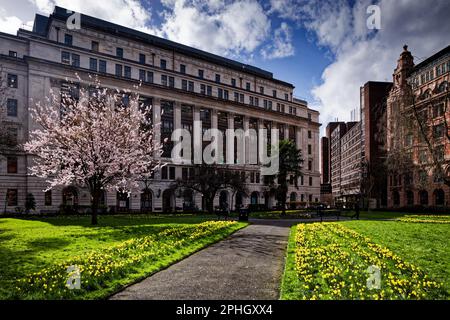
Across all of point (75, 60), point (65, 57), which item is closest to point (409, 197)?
point (75, 60)

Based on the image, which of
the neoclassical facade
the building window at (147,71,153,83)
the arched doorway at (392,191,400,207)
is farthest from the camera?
the arched doorway at (392,191,400,207)

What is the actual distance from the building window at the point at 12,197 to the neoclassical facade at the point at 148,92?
0.39ft

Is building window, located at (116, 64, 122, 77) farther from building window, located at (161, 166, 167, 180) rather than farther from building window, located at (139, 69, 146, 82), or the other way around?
building window, located at (161, 166, 167, 180)

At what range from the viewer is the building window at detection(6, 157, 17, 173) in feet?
144

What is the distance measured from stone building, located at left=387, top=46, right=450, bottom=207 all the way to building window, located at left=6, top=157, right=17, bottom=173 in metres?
47.6

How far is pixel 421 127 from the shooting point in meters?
25.7

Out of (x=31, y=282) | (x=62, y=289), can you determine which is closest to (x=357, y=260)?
(x=62, y=289)

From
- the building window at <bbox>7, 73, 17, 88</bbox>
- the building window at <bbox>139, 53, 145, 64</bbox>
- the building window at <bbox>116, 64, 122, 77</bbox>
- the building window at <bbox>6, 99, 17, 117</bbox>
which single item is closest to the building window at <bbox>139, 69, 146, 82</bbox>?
the building window at <bbox>139, 53, 145, 64</bbox>

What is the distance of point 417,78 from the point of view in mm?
58875

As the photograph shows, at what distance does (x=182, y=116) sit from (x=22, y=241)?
155 ft

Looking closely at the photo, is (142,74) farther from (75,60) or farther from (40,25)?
(40,25)

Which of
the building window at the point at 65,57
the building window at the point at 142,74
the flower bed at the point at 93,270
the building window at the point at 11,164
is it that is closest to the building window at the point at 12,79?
the building window at the point at 65,57

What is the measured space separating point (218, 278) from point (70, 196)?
148 ft

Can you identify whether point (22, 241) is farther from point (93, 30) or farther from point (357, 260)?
point (93, 30)
